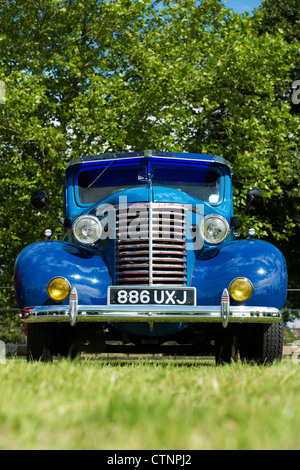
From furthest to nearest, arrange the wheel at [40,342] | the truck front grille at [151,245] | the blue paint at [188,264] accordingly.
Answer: the wheel at [40,342], the truck front grille at [151,245], the blue paint at [188,264]

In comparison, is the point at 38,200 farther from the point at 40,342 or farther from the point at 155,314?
the point at 155,314

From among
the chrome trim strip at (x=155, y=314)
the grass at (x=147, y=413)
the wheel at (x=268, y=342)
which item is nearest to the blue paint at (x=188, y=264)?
the chrome trim strip at (x=155, y=314)

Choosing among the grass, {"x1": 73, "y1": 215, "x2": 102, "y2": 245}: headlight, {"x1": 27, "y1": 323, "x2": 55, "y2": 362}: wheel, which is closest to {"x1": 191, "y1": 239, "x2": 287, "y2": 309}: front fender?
{"x1": 73, "y1": 215, "x2": 102, "y2": 245}: headlight

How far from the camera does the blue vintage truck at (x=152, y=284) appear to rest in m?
4.77

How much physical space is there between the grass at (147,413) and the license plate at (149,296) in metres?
1.44

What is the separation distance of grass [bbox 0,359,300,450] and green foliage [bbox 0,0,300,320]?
9546 millimetres

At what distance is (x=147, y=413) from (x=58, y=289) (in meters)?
2.86

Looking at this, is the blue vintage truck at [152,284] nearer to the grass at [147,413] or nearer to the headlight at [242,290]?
the headlight at [242,290]

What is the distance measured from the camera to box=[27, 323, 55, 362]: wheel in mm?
5188

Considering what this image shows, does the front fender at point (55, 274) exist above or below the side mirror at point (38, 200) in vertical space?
below

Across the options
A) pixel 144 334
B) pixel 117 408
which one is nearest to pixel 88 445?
pixel 117 408

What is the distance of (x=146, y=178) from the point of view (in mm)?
6145
